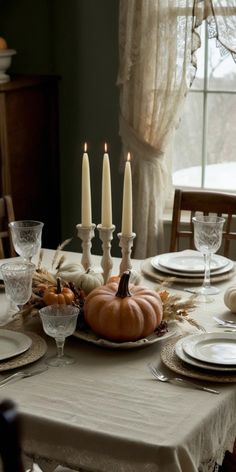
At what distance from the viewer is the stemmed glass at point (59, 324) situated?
174 centimetres

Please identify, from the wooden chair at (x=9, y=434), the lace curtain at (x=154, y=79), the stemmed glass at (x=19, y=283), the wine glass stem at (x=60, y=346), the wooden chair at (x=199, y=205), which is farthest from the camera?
the lace curtain at (x=154, y=79)

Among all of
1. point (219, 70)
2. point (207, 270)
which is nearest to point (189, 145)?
point (219, 70)

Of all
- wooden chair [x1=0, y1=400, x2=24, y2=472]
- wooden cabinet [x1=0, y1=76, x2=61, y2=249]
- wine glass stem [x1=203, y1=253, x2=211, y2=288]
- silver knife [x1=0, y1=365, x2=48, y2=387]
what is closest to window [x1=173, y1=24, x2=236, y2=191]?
wooden cabinet [x1=0, y1=76, x2=61, y2=249]

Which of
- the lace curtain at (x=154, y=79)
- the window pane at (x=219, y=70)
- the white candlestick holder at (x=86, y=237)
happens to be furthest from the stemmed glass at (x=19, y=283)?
the window pane at (x=219, y=70)

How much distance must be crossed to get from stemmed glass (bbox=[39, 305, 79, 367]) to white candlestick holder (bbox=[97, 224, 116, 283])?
0.35m

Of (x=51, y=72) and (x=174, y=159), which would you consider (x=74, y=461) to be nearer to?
(x=174, y=159)

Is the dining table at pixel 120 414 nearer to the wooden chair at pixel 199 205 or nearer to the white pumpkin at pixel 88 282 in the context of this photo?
the white pumpkin at pixel 88 282

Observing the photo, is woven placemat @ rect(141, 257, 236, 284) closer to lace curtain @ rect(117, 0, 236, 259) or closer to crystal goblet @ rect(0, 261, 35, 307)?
crystal goblet @ rect(0, 261, 35, 307)

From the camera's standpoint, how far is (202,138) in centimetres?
363

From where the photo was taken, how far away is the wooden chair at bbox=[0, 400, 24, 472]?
0.87 m

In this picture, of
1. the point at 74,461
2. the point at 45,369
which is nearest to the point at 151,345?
the point at 45,369

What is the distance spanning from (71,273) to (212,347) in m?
0.42

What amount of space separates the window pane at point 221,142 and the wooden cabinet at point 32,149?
0.70 metres

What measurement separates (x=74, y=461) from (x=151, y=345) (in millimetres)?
438
